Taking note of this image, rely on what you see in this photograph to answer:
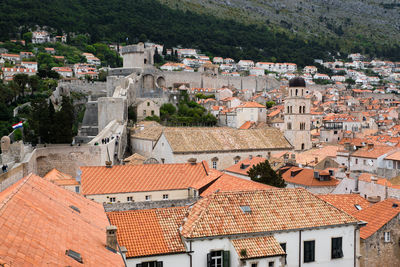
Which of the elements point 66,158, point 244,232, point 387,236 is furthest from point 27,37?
point 387,236

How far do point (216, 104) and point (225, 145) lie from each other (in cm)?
3726

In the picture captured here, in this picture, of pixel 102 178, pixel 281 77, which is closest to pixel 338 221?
pixel 102 178

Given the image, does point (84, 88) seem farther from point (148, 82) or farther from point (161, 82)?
point (161, 82)

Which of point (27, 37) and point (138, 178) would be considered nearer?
point (138, 178)

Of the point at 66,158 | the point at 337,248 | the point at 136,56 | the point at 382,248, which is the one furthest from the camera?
the point at 136,56

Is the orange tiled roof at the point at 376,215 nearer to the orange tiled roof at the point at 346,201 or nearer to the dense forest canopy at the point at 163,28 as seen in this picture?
the orange tiled roof at the point at 346,201

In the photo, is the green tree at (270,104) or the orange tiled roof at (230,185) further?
the green tree at (270,104)

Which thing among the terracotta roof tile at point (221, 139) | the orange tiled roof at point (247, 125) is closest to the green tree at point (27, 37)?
the orange tiled roof at point (247, 125)

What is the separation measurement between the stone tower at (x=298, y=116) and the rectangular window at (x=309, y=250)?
1199 inches

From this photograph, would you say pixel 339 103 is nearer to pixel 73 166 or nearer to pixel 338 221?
pixel 73 166

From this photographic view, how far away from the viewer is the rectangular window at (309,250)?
15018mm

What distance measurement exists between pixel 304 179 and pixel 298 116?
55.1 feet

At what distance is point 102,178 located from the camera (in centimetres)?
2512

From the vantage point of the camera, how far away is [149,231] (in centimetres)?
1380
